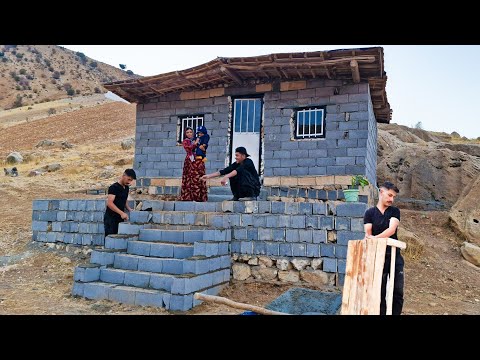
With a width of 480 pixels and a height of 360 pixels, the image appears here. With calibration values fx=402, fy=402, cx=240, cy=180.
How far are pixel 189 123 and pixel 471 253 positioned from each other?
7667mm

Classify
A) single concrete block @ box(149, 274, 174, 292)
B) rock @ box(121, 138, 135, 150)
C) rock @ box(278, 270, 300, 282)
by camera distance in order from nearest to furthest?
single concrete block @ box(149, 274, 174, 292)
rock @ box(278, 270, 300, 282)
rock @ box(121, 138, 135, 150)

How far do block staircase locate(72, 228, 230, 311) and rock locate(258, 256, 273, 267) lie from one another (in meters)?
0.56

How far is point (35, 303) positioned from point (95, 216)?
9.62ft

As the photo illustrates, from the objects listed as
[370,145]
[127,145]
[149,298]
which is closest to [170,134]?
[370,145]

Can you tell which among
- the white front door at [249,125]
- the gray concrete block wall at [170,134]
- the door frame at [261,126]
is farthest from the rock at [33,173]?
the white front door at [249,125]

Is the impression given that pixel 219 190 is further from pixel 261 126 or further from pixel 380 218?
pixel 380 218

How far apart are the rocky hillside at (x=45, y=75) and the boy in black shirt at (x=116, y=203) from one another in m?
45.3

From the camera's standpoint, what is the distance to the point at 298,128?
10.1 metres

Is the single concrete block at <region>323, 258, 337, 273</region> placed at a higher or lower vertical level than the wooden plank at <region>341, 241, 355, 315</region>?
lower

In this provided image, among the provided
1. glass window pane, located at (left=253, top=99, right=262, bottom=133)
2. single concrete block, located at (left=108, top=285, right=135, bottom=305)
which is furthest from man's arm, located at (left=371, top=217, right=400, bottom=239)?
glass window pane, located at (left=253, top=99, right=262, bottom=133)

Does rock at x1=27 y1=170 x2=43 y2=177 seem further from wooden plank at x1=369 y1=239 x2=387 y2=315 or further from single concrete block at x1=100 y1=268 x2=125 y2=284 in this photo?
wooden plank at x1=369 y1=239 x2=387 y2=315

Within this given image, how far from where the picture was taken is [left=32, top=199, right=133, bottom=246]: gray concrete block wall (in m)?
8.55
